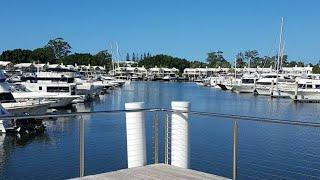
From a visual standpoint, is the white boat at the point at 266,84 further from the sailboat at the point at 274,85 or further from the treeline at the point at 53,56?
the treeline at the point at 53,56

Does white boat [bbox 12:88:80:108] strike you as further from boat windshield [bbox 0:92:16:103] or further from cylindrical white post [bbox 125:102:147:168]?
cylindrical white post [bbox 125:102:147:168]

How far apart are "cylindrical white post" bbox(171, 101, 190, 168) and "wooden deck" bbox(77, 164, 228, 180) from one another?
0.34 metres

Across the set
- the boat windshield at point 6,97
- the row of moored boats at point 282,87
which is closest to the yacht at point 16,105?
the boat windshield at point 6,97

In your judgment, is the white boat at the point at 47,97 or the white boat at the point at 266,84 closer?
the white boat at the point at 47,97

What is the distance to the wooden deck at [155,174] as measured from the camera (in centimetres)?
789

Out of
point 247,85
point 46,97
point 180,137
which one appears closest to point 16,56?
point 247,85

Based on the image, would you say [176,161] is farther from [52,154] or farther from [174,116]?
[52,154]

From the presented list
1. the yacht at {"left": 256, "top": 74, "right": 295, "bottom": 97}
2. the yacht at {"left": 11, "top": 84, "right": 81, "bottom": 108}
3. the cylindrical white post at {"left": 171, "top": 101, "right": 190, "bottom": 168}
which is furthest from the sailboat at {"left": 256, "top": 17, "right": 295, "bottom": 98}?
the cylindrical white post at {"left": 171, "top": 101, "right": 190, "bottom": 168}

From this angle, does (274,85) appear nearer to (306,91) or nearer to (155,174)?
(306,91)

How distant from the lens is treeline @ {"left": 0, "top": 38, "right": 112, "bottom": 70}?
150 m

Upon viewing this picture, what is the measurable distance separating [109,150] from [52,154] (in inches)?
139

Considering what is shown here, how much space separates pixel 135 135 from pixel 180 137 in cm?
85

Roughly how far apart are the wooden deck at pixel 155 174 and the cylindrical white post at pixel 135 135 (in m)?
0.30

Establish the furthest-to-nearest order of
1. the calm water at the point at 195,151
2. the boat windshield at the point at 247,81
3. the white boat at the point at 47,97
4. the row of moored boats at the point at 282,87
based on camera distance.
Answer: the boat windshield at the point at 247,81 → the row of moored boats at the point at 282,87 → the white boat at the point at 47,97 → the calm water at the point at 195,151
